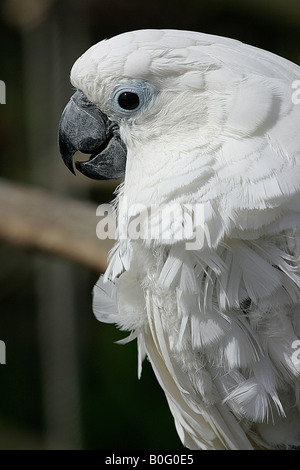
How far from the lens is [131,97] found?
118 centimetres

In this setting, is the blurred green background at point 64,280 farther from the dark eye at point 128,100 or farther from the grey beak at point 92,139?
the dark eye at point 128,100

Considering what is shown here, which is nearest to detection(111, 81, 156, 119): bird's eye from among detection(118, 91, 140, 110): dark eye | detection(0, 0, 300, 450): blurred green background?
detection(118, 91, 140, 110): dark eye

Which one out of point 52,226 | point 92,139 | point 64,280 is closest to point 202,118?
point 92,139

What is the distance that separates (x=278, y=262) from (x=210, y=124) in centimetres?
28

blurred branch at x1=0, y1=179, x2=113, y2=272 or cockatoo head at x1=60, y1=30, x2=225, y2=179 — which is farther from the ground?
cockatoo head at x1=60, y1=30, x2=225, y2=179

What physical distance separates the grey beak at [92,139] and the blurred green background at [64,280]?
126 cm

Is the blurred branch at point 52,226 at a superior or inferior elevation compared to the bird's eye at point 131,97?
inferior

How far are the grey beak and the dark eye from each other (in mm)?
69

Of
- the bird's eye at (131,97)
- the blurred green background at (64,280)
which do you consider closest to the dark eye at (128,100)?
the bird's eye at (131,97)

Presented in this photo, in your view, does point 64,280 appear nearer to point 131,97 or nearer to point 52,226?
point 52,226

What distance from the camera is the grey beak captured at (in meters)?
1.28

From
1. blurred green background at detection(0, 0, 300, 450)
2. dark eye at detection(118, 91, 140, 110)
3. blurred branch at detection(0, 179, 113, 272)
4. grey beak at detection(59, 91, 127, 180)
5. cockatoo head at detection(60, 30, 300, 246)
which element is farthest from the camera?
blurred green background at detection(0, 0, 300, 450)

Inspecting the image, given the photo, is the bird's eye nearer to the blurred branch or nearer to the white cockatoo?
the white cockatoo

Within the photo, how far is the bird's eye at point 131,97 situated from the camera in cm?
116
